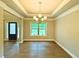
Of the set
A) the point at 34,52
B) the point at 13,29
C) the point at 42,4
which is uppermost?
the point at 42,4

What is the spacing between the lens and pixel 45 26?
13.4m

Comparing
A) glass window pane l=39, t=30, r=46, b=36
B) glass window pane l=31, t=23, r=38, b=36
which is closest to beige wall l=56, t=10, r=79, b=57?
glass window pane l=39, t=30, r=46, b=36

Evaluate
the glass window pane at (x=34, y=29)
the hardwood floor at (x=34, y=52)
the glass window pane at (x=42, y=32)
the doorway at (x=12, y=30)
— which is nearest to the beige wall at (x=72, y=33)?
the hardwood floor at (x=34, y=52)

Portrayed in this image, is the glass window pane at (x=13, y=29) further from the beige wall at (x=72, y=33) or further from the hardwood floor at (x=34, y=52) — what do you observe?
the beige wall at (x=72, y=33)

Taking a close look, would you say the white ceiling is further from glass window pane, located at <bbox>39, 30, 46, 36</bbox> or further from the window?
glass window pane, located at <bbox>39, 30, 46, 36</bbox>

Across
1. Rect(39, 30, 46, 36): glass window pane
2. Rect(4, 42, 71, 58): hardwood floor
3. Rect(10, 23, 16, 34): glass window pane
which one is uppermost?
Rect(10, 23, 16, 34): glass window pane

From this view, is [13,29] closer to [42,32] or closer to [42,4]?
[42,32]

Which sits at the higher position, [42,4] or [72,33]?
[42,4]

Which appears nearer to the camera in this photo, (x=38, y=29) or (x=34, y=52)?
(x=34, y=52)

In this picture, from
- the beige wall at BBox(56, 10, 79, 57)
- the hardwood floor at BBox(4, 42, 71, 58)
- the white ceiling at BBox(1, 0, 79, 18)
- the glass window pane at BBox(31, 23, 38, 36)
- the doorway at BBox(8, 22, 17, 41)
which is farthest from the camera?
the doorway at BBox(8, 22, 17, 41)

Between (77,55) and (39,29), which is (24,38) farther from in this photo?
(77,55)

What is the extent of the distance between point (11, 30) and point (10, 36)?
27.1 inches

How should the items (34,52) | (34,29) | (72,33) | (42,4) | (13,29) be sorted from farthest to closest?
(13,29) → (34,29) → (34,52) → (42,4) → (72,33)

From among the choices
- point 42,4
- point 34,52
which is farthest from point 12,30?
point 42,4
